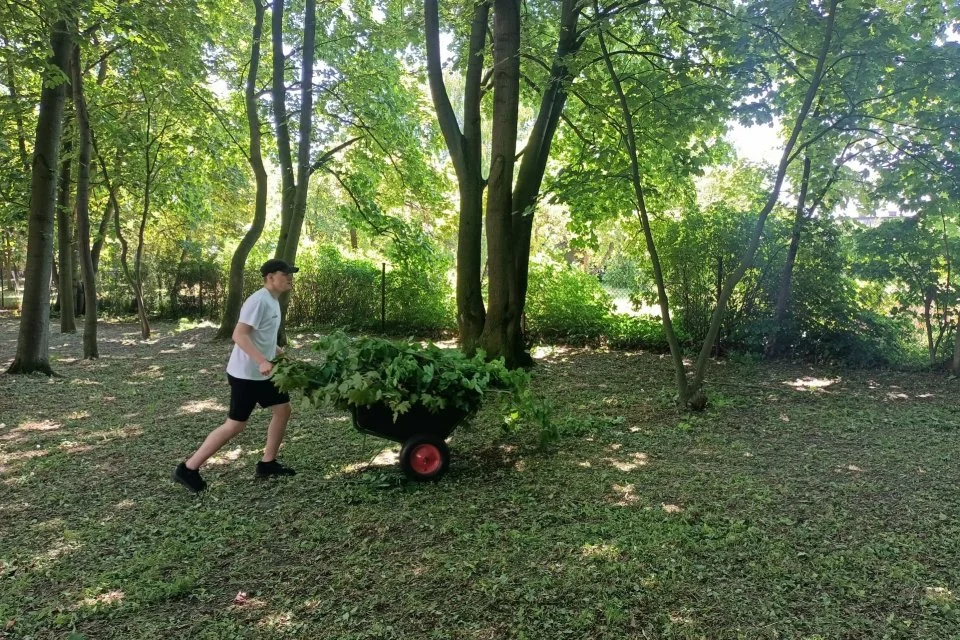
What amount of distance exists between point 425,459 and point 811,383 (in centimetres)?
597

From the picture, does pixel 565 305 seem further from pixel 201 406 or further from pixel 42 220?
pixel 42 220

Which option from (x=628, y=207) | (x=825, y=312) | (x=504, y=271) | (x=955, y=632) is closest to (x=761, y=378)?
(x=825, y=312)

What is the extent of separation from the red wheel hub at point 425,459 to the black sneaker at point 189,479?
1482 millimetres

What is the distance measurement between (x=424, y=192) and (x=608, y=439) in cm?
911

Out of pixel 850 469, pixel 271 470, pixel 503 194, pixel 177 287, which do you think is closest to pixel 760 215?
pixel 850 469

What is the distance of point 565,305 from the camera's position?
11258 mm

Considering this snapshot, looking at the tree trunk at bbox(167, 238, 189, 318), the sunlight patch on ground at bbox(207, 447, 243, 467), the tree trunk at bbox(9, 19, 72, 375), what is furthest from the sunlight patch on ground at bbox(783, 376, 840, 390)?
the tree trunk at bbox(167, 238, 189, 318)

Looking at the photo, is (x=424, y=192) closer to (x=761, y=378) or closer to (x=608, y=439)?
(x=761, y=378)

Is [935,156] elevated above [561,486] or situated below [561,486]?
above

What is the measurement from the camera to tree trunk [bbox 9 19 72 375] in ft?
24.9

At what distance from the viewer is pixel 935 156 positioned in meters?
6.16

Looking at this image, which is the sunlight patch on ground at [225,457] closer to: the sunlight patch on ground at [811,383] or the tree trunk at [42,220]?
the tree trunk at [42,220]

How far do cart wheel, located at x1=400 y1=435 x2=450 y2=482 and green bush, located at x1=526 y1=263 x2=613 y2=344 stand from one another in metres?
7.28

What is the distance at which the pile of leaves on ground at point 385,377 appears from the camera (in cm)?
372
